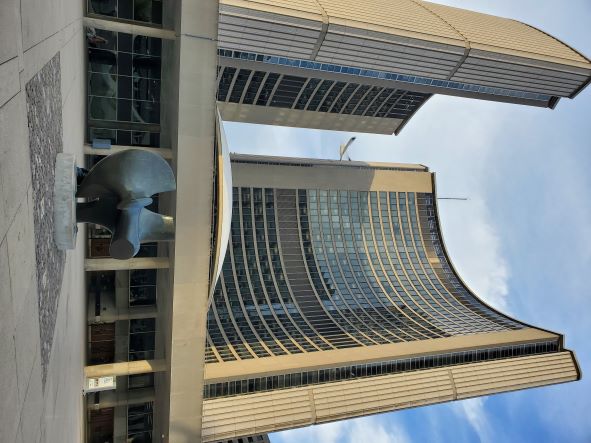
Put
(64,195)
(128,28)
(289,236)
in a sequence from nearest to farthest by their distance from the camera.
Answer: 1. (64,195)
2. (128,28)
3. (289,236)

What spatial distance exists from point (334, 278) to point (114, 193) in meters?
52.9

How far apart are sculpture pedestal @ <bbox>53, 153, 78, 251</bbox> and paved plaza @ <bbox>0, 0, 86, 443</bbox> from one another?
0.70ft

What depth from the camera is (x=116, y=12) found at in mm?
25641

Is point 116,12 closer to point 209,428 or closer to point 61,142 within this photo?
point 61,142

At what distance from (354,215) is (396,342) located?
25305mm

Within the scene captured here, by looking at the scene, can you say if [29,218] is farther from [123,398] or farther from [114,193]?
[123,398]

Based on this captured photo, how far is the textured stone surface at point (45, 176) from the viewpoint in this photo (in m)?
8.30

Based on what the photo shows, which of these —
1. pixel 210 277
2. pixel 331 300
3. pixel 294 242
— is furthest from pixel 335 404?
pixel 294 242

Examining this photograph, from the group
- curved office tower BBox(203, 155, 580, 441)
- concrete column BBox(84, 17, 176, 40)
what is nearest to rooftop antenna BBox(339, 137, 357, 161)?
curved office tower BBox(203, 155, 580, 441)

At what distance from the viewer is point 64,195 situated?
35.0 ft

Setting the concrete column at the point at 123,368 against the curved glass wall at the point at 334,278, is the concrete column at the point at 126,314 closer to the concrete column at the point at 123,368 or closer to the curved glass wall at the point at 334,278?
the concrete column at the point at 123,368

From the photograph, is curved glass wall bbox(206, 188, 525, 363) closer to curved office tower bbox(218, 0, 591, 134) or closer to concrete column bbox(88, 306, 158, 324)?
concrete column bbox(88, 306, 158, 324)

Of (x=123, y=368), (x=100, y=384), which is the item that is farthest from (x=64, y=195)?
(x=123, y=368)

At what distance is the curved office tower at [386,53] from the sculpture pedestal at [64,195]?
26571 mm
